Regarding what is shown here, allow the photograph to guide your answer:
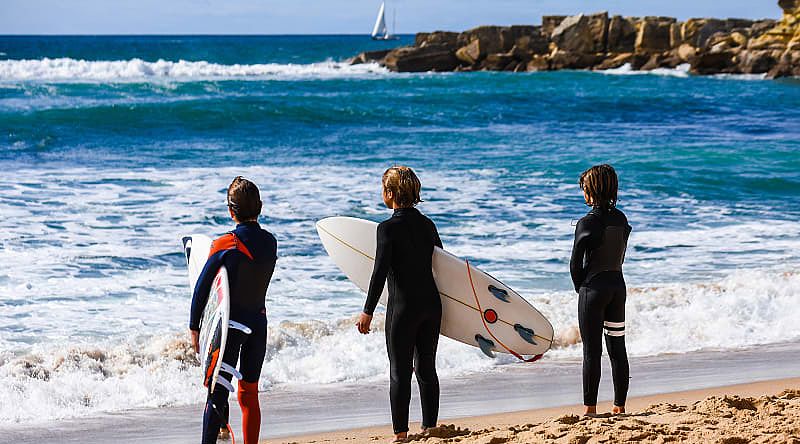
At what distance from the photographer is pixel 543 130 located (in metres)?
21.5

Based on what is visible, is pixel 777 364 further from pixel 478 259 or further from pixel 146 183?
pixel 146 183

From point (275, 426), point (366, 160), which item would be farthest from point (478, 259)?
point (366, 160)

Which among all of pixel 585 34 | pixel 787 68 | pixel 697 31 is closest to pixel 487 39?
pixel 585 34

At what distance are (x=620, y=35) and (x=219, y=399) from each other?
5321cm

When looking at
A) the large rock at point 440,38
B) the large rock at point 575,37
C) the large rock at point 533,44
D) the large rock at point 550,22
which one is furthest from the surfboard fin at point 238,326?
the large rock at point 550,22

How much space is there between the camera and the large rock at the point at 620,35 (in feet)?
174

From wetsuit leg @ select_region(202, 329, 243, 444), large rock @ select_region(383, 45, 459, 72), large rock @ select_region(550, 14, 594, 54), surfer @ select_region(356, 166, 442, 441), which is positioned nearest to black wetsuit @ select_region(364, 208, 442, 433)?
surfer @ select_region(356, 166, 442, 441)

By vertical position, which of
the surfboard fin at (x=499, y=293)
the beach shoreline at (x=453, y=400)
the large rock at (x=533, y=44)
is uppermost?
the large rock at (x=533, y=44)

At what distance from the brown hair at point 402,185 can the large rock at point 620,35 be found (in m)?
52.0

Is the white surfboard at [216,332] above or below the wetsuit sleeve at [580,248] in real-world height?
below

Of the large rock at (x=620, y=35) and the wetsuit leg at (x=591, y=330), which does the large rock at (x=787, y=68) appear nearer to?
the large rock at (x=620, y=35)

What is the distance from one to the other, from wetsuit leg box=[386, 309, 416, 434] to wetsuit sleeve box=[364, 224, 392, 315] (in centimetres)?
10

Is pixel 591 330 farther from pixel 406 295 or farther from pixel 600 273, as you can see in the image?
pixel 406 295

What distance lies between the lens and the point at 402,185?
3623mm
